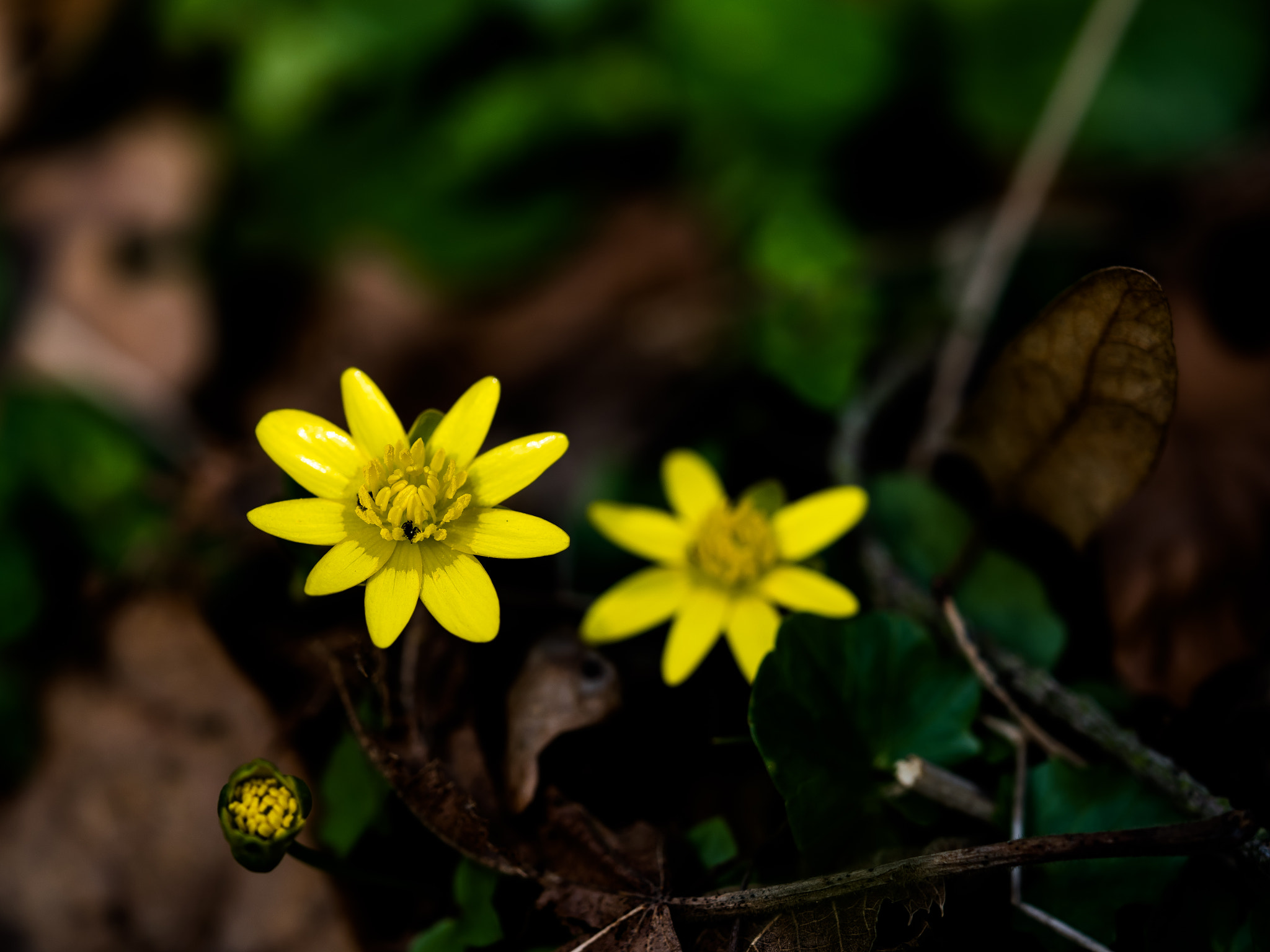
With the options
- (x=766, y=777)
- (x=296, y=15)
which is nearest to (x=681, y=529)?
(x=766, y=777)

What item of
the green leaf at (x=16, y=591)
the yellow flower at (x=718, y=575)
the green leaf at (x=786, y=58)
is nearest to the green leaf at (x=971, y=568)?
the yellow flower at (x=718, y=575)

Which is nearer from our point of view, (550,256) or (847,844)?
(847,844)

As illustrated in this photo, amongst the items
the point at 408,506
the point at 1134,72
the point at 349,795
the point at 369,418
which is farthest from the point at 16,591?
the point at 1134,72

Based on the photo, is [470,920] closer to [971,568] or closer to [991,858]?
[991,858]

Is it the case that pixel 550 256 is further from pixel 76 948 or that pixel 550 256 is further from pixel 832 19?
pixel 76 948

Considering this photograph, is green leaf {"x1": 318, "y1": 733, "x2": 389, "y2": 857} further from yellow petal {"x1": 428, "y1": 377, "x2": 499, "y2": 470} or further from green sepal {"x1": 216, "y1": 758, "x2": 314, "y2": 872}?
yellow petal {"x1": 428, "y1": 377, "x2": 499, "y2": 470}

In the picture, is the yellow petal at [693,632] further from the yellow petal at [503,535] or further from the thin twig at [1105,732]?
the thin twig at [1105,732]

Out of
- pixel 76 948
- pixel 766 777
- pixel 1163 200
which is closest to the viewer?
pixel 766 777
